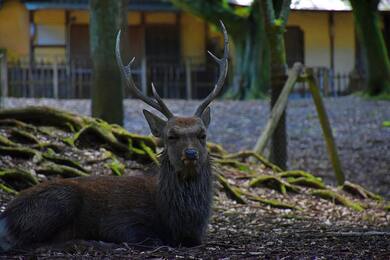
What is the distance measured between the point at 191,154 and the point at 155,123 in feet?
2.44

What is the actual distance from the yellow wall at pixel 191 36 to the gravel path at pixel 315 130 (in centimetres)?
795

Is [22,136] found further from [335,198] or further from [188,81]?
[188,81]

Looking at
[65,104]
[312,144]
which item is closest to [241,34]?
[65,104]

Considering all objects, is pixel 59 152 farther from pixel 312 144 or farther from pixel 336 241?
pixel 312 144

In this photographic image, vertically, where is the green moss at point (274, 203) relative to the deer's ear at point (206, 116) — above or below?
below

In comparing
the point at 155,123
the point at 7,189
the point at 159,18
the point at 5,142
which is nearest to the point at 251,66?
the point at 159,18

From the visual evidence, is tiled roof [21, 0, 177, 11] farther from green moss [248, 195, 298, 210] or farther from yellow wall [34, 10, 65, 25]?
green moss [248, 195, 298, 210]

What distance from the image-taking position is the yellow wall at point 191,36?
3353 cm

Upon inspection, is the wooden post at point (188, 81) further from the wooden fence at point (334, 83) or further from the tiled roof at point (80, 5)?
the wooden fence at point (334, 83)

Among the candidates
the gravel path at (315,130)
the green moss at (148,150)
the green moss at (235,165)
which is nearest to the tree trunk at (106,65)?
the green moss at (148,150)

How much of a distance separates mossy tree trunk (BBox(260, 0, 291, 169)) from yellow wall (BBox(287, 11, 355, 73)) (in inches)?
766

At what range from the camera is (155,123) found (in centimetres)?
772

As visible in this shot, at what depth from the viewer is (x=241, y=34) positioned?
29.0 metres

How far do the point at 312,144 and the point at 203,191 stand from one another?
10.8 metres
